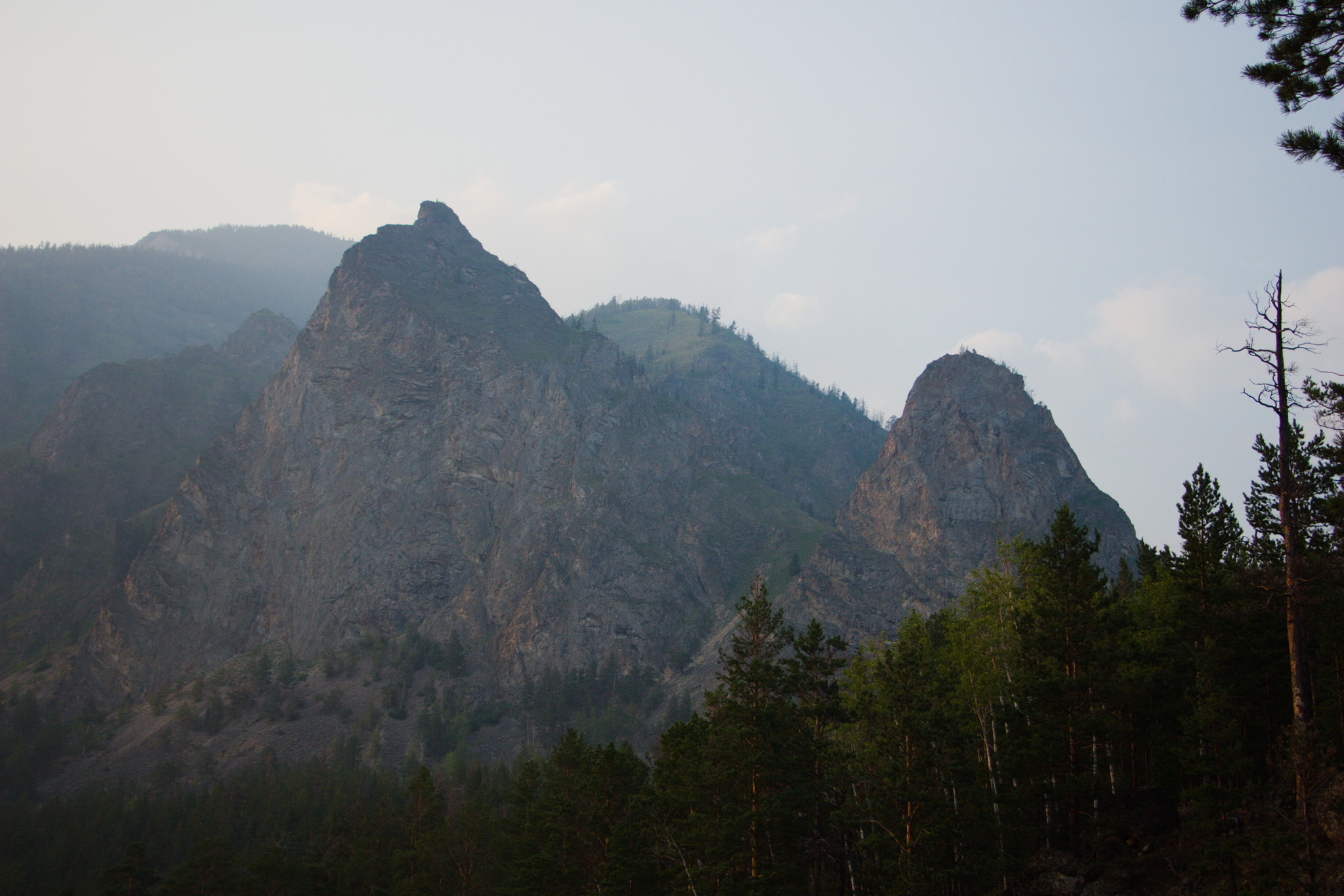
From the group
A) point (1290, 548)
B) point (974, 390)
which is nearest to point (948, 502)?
point (974, 390)

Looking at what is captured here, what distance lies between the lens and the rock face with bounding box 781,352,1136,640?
177125 mm

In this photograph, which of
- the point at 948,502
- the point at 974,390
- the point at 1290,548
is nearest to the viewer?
the point at 1290,548

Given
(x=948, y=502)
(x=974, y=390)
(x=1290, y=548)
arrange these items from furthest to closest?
1. (x=974, y=390)
2. (x=948, y=502)
3. (x=1290, y=548)

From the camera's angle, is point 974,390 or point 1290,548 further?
point 974,390

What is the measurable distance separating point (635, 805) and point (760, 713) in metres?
11.9

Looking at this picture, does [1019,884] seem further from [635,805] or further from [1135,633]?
[635,805]

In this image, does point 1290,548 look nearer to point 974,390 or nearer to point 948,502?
point 948,502

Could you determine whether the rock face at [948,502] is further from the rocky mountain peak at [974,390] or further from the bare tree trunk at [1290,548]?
the bare tree trunk at [1290,548]

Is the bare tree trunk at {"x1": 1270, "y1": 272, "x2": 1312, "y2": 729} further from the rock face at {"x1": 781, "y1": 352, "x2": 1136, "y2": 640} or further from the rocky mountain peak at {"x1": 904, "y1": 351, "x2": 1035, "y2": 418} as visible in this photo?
the rocky mountain peak at {"x1": 904, "y1": 351, "x2": 1035, "y2": 418}

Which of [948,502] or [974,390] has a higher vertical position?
[974,390]

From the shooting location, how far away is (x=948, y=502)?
610 ft

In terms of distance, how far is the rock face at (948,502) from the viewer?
177m

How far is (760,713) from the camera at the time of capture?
43000 mm

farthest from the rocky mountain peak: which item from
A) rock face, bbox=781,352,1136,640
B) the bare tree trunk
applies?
the bare tree trunk
